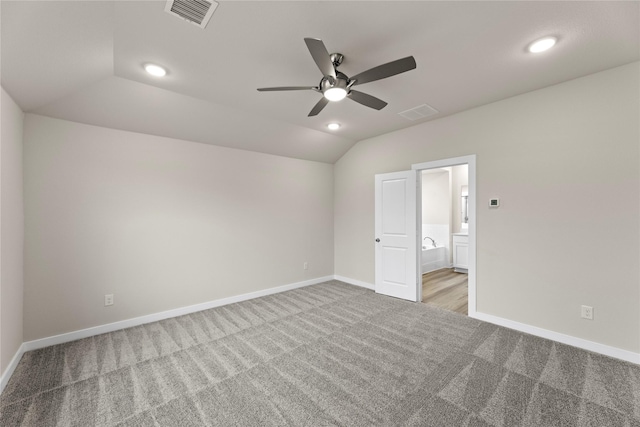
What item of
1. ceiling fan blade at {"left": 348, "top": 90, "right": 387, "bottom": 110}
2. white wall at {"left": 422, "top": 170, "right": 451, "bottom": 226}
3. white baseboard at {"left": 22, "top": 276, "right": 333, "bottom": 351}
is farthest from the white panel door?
white wall at {"left": 422, "top": 170, "right": 451, "bottom": 226}

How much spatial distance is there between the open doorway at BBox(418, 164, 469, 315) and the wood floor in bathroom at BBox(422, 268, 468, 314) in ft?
0.07

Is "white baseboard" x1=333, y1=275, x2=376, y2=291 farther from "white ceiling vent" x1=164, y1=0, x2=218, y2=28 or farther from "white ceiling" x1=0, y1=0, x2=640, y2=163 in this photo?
"white ceiling vent" x1=164, y1=0, x2=218, y2=28

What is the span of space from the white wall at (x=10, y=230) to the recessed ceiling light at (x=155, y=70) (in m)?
1.10

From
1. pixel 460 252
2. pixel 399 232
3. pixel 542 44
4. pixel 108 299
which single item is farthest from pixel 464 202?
pixel 108 299

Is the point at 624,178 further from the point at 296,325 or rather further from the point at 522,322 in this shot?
the point at 296,325

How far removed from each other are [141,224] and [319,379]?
9.37 feet

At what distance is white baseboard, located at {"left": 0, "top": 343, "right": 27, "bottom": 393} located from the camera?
6.76 ft

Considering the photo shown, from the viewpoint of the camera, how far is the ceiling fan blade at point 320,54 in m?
1.65

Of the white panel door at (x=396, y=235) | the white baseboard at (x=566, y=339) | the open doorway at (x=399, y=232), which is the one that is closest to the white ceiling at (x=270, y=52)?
the open doorway at (x=399, y=232)

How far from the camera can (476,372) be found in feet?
7.48

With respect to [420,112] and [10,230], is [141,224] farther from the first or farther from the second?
[420,112]

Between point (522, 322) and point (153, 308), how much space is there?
181 inches

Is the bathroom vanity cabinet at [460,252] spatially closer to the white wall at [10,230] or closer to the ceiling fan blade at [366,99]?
the ceiling fan blade at [366,99]

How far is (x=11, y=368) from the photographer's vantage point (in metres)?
2.26
